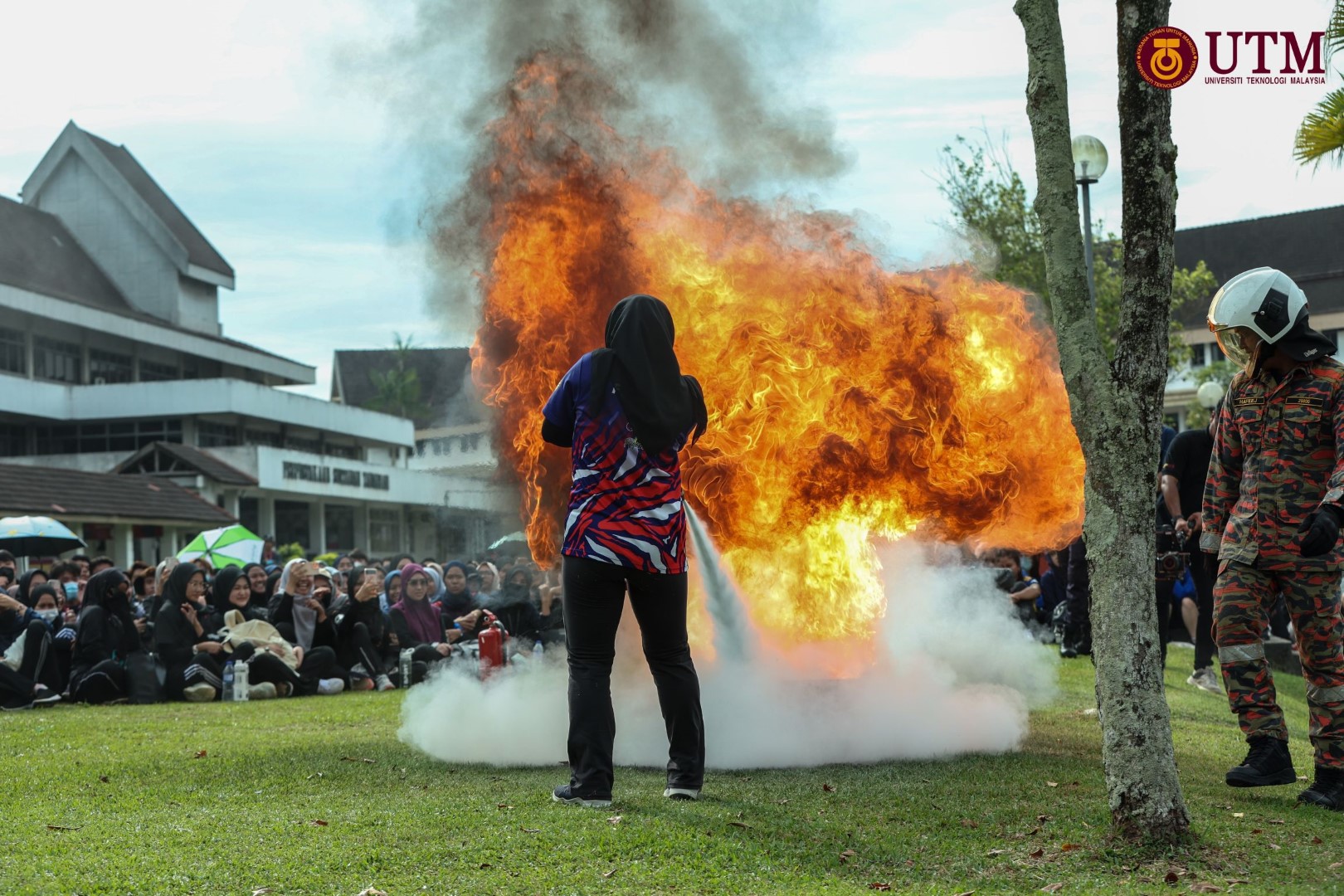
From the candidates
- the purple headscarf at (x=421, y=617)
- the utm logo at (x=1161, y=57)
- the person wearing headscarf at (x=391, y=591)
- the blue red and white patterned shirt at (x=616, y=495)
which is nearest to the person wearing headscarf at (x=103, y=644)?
the purple headscarf at (x=421, y=617)

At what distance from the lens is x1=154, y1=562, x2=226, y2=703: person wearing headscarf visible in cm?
1286

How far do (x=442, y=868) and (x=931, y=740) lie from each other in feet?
11.3

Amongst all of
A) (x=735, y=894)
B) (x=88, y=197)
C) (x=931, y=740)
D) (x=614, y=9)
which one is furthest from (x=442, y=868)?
(x=88, y=197)

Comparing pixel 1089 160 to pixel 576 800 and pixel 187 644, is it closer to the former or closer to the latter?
pixel 187 644

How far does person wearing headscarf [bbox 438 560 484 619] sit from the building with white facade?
31240 millimetres

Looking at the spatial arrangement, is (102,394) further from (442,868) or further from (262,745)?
(442,868)

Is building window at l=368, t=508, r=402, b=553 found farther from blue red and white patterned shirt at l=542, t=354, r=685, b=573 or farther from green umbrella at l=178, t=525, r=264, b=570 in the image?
blue red and white patterned shirt at l=542, t=354, r=685, b=573

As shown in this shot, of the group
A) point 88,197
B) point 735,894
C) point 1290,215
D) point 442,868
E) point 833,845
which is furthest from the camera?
point 1290,215

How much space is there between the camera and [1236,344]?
20.4 feet

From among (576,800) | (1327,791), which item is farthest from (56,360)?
(1327,791)

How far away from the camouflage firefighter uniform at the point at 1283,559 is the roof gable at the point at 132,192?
61582 mm

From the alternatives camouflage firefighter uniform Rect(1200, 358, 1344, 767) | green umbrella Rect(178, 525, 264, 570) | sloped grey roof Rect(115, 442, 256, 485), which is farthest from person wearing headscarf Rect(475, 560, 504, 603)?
sloped grey roof Rect(115, 442, 256, 485)

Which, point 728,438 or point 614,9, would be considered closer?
point 728,438

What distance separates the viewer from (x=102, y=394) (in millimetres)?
53656
